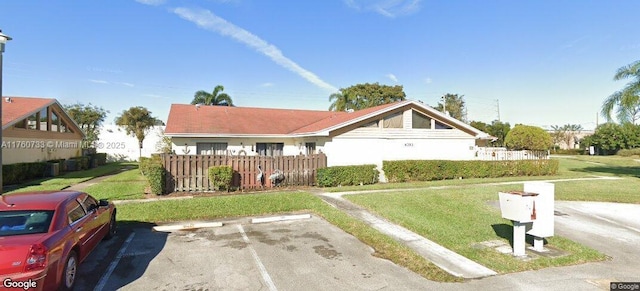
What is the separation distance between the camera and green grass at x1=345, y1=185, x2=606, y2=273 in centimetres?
616

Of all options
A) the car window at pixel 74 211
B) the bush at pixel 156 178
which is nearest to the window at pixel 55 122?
the bush at pixel 156 178

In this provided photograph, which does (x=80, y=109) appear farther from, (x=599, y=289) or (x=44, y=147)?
(x=599, y=289)

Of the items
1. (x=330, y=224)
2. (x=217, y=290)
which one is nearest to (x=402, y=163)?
(x=330, y=224)

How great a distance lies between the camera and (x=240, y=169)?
14734 millimetres

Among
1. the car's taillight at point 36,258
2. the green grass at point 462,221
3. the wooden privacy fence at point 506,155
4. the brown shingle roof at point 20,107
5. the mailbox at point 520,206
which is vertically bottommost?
the green grass at point 462,221

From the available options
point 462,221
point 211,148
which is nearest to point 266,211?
point 462,221

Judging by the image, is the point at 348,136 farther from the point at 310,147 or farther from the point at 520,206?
the point at 520,206

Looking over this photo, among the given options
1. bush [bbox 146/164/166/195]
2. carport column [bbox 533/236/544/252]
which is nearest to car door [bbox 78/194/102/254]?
bush [bbox 146/164/166/195]

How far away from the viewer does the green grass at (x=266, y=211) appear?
264 inches

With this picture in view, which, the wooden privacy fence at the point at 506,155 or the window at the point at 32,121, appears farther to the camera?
the wooden privacy fence at the point at 506,155

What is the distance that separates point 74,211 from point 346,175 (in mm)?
11546

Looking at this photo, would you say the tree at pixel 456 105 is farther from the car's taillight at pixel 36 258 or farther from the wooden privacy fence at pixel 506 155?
the car's taillight at pixel 36 258

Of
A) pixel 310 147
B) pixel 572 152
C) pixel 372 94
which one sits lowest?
pixel 572 152

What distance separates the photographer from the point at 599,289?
16.2 feet
